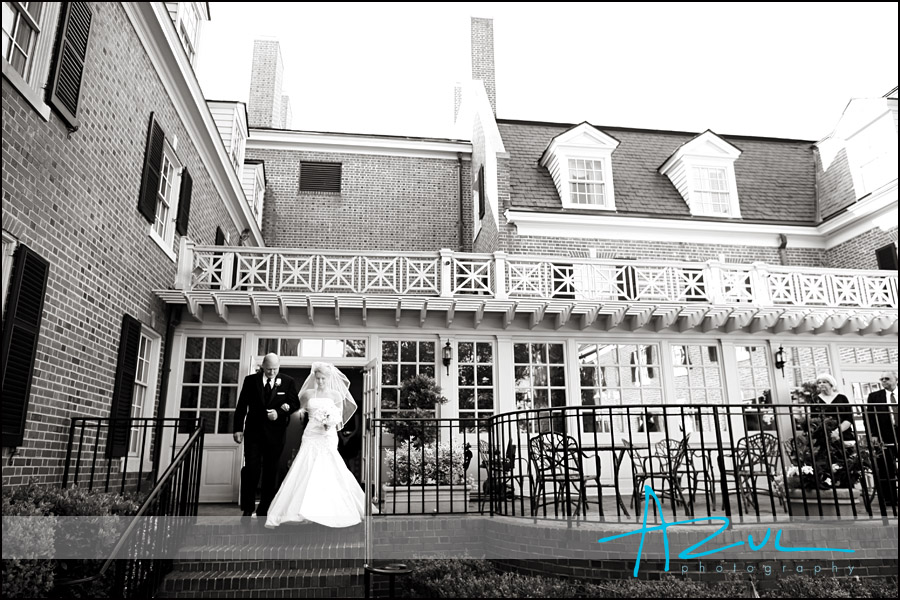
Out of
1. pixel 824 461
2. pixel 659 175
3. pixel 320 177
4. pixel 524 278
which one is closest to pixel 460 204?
pixel 320 177

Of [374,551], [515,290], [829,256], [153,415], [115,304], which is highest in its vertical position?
[829,256]

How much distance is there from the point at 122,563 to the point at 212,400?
5.65 metres

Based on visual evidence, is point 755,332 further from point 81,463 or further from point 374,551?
point 81,463

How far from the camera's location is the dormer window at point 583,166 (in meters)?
14.2

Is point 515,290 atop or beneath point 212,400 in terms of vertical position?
atop

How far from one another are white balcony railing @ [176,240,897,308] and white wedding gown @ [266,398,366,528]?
3.91 m

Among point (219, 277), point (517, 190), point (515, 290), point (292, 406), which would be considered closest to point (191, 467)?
point (292, 406)

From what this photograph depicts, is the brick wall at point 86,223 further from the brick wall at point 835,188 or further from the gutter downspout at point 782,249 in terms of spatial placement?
the brick wall at point 835,188

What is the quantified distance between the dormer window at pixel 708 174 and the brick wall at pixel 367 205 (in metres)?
Result: 5.49

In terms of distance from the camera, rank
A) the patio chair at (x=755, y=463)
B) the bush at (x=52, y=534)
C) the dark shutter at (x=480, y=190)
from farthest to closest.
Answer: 1. the dark shutter at (x=480, y=190)
2. the patio chair at (x=755, y=463)
3. the bush at (x=52, y=534)

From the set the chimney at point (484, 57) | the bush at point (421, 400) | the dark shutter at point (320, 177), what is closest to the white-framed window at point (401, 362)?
the bush at point (421, 400)

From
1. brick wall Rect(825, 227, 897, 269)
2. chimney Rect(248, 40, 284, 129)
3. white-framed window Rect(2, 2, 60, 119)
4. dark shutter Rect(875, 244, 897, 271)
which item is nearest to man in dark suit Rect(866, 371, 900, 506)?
dark shutter Rect(875, 244, 897, 271)

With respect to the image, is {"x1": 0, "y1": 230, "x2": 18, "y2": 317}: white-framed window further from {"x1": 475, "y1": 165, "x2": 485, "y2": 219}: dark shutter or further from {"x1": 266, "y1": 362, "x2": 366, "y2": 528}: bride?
{"x1": 475, "y1": 165, "x2": 485, "y2": 219}: dark shutter

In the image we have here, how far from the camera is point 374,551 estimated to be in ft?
20.0
